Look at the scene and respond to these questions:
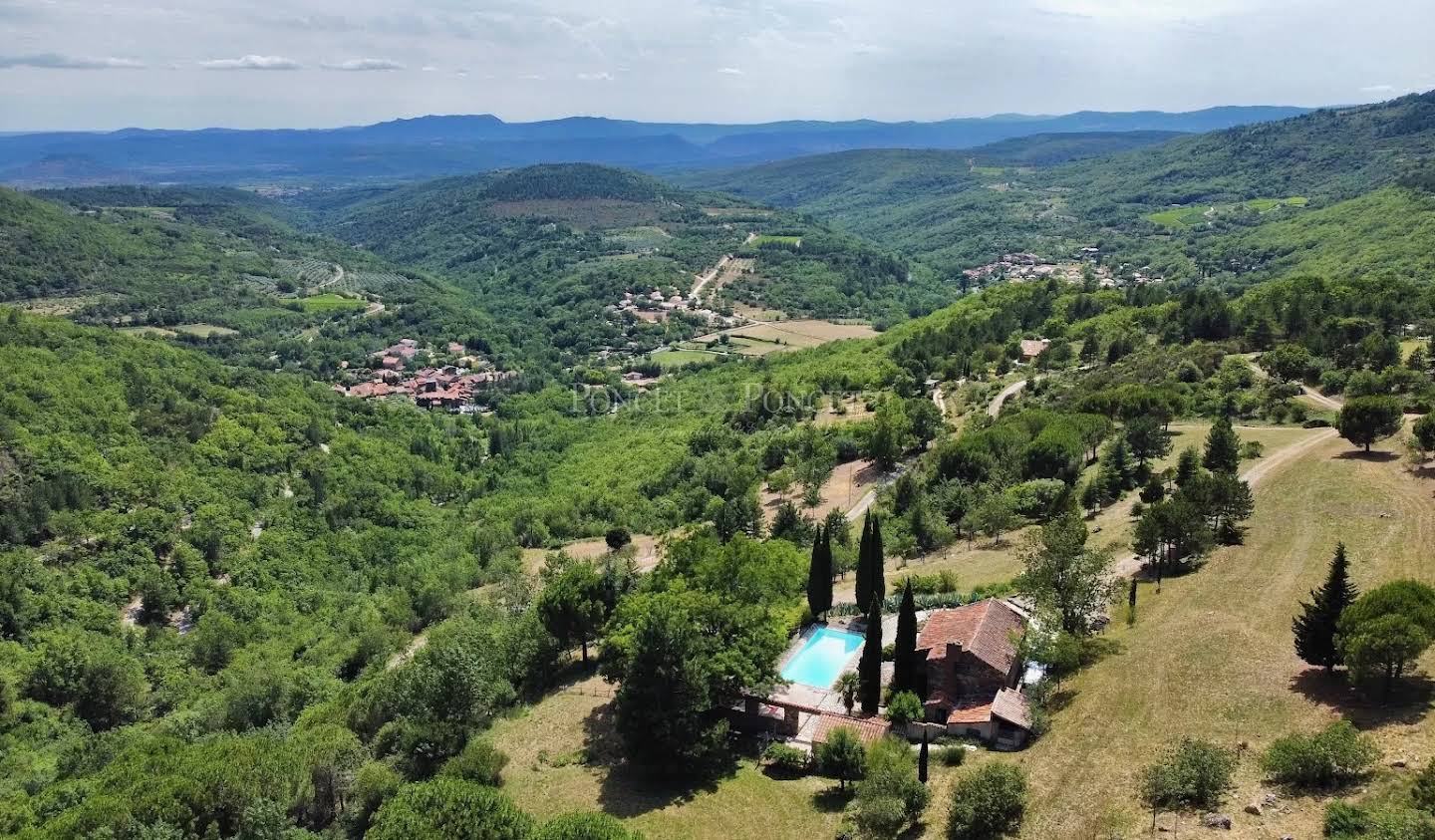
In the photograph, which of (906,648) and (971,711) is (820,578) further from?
(971,711)

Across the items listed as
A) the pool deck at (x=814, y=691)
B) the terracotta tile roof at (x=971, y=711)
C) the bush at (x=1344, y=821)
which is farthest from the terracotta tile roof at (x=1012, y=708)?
the bush at (x=1344, y=821)

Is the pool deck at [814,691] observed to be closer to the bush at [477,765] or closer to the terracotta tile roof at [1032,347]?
the bush at [477,765]

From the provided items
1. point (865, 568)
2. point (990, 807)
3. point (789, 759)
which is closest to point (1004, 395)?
point (865, 568)

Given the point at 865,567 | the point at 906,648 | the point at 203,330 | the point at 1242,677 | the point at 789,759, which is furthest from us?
the point at 203,330

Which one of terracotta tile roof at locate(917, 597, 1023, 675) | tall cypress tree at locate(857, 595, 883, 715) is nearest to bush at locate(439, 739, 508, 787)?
tall cypress tree at locate(857, 595, 883, 715)

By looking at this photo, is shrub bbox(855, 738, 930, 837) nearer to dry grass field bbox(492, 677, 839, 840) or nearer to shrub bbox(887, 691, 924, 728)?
dry grass field bbox(492, 677, 839, 840)

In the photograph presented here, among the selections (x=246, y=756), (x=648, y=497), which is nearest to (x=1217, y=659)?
(x=246, y=756)

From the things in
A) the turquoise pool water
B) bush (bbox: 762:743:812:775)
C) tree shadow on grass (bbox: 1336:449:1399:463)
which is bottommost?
bush (bbox: 762:743:812:775)
